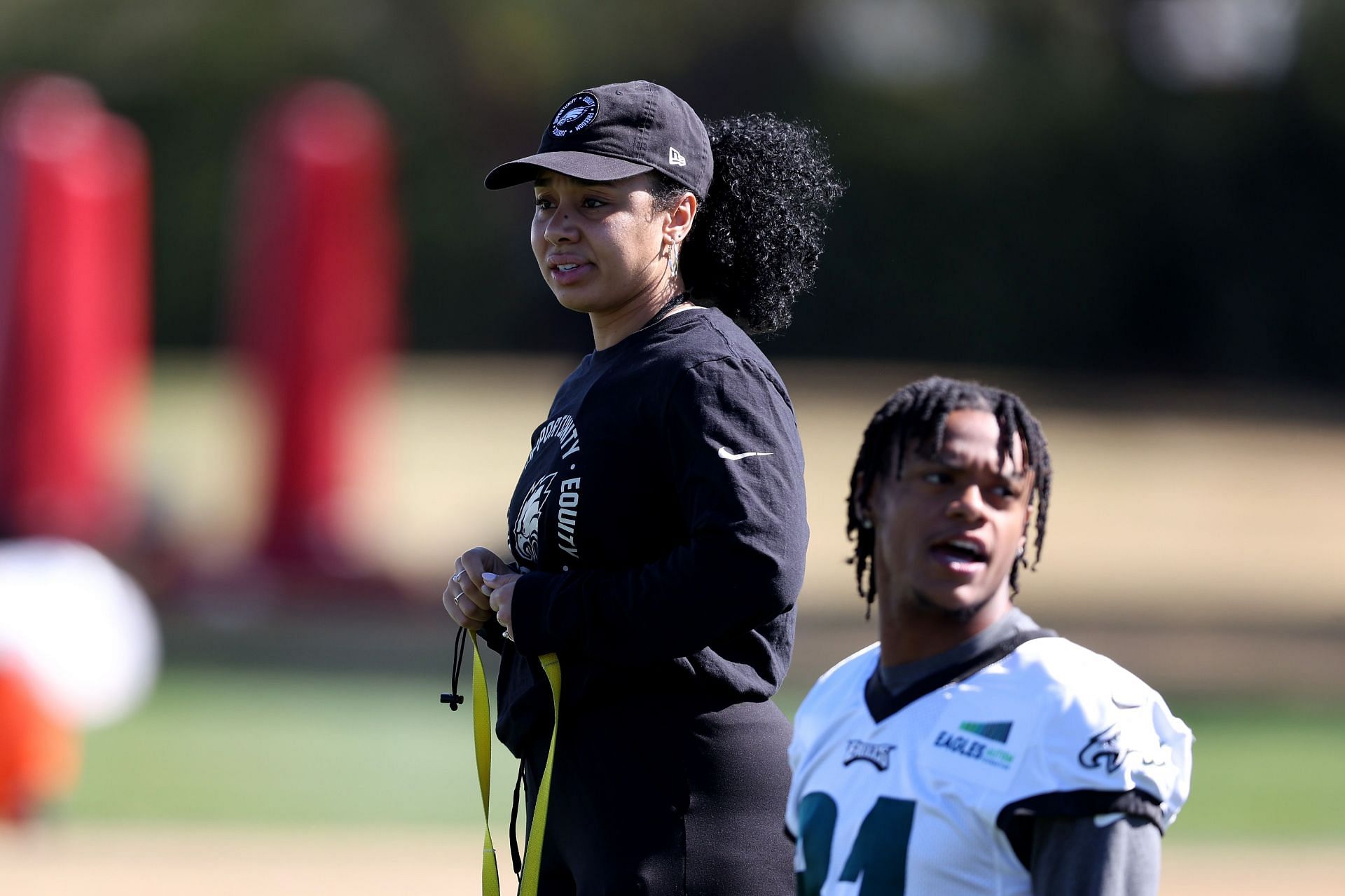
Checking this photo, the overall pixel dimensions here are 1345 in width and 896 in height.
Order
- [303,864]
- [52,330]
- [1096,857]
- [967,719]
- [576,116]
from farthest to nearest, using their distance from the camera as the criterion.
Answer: [52,330] < [303,864] < [576,116] < [967,719] < [1096,857]

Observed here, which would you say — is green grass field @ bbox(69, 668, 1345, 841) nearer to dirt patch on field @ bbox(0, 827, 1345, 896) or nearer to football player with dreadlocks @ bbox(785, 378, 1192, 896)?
dirt patch on field @ bbox(0, 827, 1345, 896)

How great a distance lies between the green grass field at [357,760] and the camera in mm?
8727

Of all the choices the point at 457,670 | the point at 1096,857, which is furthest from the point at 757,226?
the point at 1096,857

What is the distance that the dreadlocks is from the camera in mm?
2213

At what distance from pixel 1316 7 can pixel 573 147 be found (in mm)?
25879

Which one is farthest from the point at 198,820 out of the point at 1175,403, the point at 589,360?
the point at 1175,403

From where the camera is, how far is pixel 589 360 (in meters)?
2.83

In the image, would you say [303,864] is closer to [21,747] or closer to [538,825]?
[21,747]

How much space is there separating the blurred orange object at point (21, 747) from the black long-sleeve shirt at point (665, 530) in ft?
18.1

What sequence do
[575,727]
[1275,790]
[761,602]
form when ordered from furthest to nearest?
[1275,790] < [575,727] < [761,602]

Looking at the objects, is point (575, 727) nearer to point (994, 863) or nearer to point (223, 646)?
point (994, 863)

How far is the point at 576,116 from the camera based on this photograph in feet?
8.98

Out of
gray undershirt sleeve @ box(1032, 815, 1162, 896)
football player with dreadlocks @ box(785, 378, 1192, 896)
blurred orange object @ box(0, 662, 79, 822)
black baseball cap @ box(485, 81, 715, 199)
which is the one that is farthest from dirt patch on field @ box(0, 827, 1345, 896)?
gray undershirt sleeve @ box(1032, 815, 1162, 896)

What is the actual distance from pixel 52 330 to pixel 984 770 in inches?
477
